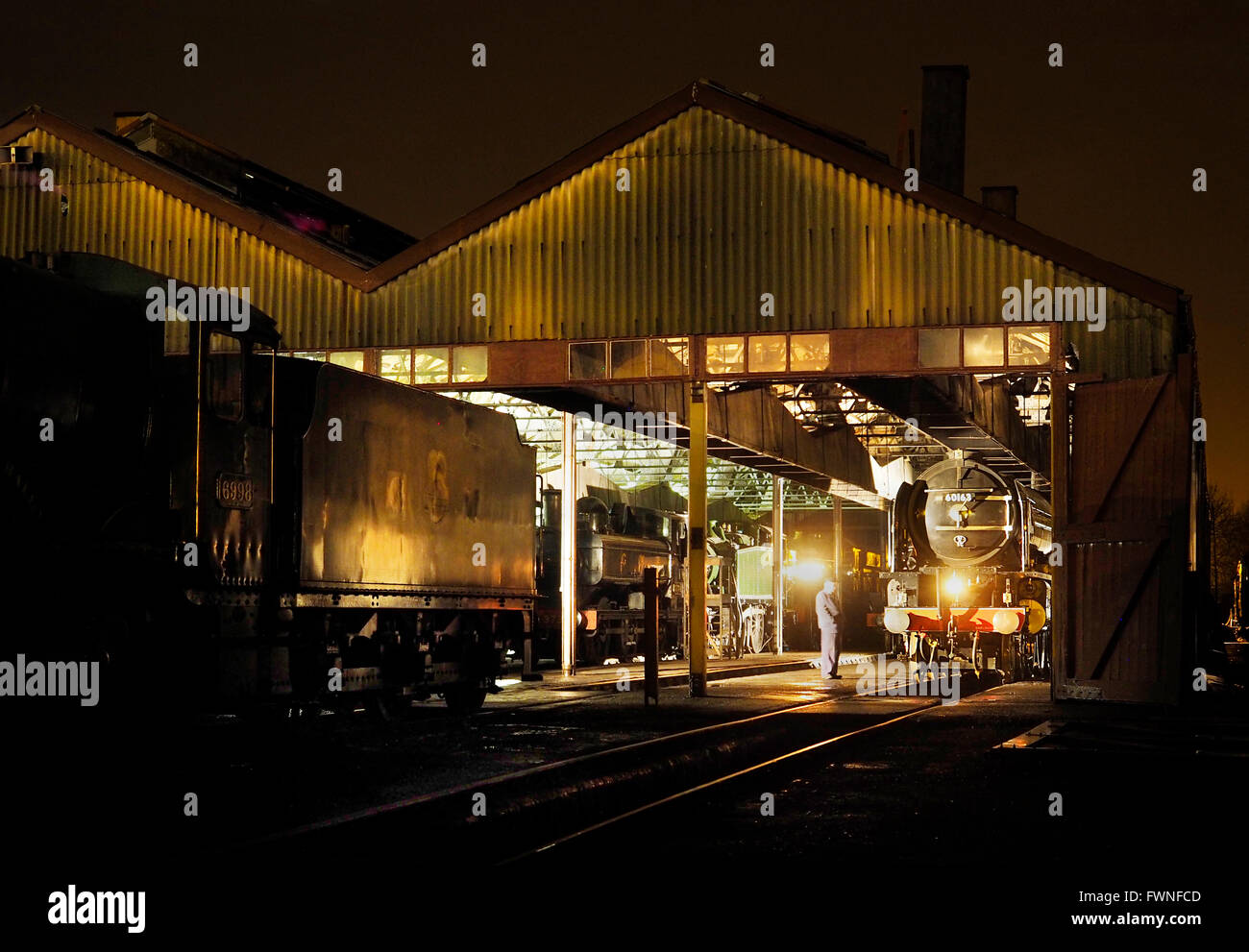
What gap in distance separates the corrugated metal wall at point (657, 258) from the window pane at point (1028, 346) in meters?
0.36

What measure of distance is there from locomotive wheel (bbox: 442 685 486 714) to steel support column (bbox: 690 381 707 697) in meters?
3.80

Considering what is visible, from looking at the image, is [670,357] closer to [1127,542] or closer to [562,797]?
[1127,542]

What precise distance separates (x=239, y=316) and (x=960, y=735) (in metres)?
8.89

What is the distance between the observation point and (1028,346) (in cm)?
2025

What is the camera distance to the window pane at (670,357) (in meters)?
21.4

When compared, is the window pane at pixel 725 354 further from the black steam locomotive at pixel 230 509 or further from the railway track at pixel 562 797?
the railway track at pixel 562 797

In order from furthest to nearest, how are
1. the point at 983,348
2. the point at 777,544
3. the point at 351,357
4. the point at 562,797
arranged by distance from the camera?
1. the point at 777,544
2. the point at 351,357
3. the point at 983,348
4. the point at 562,797

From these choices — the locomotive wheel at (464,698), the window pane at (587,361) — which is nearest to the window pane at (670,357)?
the window pane at (587,361)

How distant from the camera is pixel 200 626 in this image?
12180 mm

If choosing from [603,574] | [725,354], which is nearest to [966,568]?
[725,354]

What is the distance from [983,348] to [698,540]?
469cm

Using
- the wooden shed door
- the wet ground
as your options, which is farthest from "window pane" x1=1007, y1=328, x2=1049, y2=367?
the wet ground
